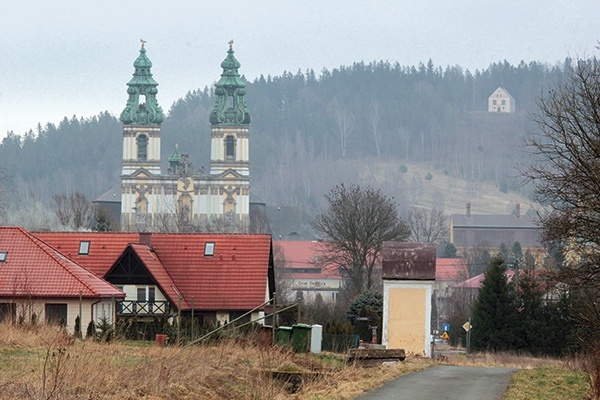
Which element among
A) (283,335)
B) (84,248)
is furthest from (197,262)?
(283,335)

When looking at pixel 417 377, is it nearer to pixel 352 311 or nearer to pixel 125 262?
pixel 125 262

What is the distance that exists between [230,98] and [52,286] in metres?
139

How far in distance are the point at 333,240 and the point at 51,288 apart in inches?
1271

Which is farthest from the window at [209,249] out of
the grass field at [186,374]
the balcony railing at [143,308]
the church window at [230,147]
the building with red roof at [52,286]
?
the church window at [230,147]

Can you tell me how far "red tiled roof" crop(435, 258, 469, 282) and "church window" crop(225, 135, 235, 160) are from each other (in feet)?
103

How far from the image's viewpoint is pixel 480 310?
55781 millimetres

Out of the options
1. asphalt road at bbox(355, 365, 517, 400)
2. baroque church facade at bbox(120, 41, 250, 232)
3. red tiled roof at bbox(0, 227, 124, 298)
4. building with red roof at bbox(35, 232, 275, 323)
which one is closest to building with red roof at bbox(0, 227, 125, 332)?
red tiled roof at bbox(0, 227, 124, 298)

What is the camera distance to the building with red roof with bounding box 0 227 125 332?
4272 centimetres

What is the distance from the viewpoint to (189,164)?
598 feet

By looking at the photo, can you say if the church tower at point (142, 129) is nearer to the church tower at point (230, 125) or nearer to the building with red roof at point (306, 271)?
the church tower at point (230, 125)

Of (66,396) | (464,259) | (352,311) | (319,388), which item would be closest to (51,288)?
(352,311)

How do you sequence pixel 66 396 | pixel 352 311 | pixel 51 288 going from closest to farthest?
pixel 66 396 → pixel 51 288 → pixel 352 311

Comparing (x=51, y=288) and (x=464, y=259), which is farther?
(x=464, y=259)

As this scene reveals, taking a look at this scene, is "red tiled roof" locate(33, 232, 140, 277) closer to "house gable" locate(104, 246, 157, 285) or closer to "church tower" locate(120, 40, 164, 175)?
"house gable" locate(104, 246, 157, 285)
